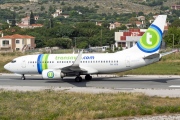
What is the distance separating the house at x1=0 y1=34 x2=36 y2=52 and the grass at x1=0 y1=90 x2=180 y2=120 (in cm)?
6958

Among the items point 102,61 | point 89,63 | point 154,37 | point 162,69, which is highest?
point 154,37

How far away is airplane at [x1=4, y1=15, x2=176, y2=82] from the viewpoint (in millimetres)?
42438

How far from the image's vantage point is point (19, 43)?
105 metres

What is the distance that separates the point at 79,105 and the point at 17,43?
7724 cm

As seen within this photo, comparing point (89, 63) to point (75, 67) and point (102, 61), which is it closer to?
point (102, 61)

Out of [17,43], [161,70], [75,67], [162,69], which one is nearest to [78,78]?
[75,67]

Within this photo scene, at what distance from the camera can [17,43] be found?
105000mm

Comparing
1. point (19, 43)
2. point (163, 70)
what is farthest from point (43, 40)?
point (163, 70)

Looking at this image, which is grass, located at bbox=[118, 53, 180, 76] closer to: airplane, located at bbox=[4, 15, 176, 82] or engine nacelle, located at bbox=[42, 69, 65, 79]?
airplane, located at bbox=[4, 15, 176, 82]

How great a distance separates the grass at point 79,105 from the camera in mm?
26922

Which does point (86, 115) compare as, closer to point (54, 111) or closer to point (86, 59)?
point (54, 111)

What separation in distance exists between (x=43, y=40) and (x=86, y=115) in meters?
90.3

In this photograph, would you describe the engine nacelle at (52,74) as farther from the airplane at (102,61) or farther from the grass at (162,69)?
the grass at (162,69)

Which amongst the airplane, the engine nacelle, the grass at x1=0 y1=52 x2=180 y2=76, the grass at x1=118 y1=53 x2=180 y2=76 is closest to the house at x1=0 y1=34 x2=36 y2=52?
the grass at x1=0 y1=52 x2=180 y2=76
